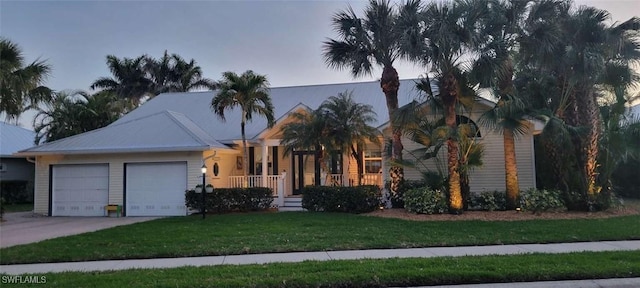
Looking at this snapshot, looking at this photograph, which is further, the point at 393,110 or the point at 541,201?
the point at 393,110

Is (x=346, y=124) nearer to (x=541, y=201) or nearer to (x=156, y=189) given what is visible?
(x=541, y=201)

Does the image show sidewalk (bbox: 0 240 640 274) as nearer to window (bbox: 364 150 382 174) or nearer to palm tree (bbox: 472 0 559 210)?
palm tree (bbox: 472 0 559 210)

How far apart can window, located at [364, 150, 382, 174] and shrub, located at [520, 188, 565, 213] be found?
6.57m

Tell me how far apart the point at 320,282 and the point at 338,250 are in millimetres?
2492

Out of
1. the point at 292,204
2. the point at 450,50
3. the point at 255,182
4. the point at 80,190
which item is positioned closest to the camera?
the point at 450,50

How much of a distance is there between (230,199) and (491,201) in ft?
29.8

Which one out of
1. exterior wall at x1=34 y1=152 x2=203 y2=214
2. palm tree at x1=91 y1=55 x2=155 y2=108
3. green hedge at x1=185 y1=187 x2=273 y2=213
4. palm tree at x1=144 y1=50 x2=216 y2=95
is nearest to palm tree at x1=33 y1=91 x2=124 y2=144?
exterior wall at x1=34 y1=152 x2=203 y2=214

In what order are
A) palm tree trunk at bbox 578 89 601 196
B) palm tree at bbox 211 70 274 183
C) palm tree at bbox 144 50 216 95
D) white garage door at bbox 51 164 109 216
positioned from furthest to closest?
1. palm tree at bbox 144 50 216 95
2. white garage door at bbox 51 164 109 216
3. palm tree at bbox 211 70 274 183
4. palm tree trunk at bbox 578 89 601 196

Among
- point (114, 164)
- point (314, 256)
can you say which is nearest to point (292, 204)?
point (114, 164)

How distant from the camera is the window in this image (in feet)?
61.8

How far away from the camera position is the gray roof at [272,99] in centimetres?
1995

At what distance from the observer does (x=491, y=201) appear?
14.1 meters

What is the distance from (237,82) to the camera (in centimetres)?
1619

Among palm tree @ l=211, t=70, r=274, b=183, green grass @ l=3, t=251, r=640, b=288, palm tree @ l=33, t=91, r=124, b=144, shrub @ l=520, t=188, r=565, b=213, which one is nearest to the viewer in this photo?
green grass @ l=3, t=251, r=640, b=288
